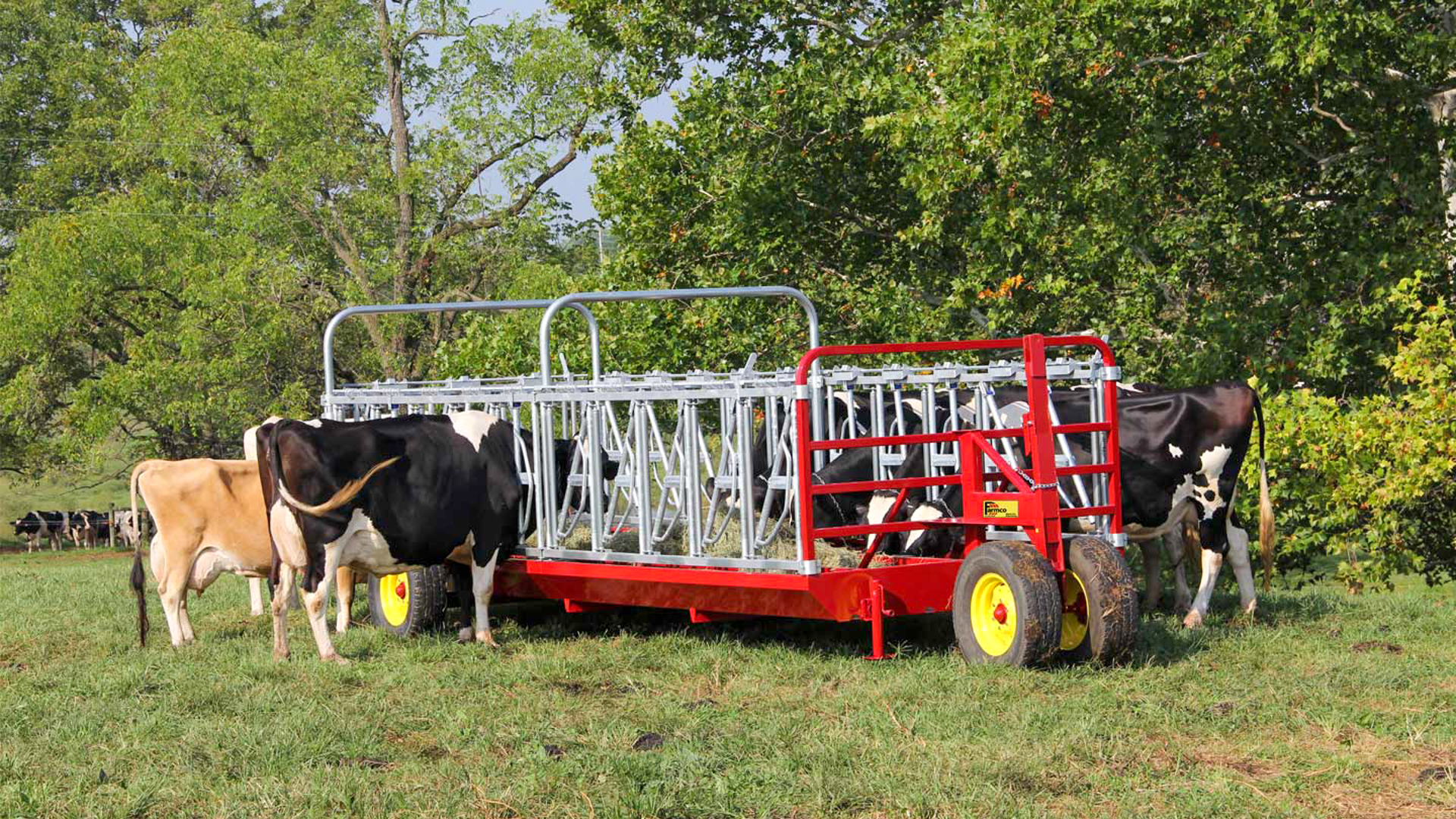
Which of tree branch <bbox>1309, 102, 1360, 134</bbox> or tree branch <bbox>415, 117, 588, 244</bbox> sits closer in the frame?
tree branch <bbox>1309, 102, 1360, 134</bbox>

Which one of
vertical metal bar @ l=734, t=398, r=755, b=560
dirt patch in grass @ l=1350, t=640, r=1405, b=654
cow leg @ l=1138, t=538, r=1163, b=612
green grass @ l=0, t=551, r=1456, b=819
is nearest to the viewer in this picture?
green grass @ l=0, t=551, r=1456, b=819

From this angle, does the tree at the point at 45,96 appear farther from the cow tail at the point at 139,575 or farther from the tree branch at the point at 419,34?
the cow tail at the point at 139,575

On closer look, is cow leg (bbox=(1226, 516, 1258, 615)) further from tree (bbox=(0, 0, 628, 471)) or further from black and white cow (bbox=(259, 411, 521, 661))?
tree (bbox=(0, 0, 628, 471))

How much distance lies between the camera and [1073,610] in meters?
8.49

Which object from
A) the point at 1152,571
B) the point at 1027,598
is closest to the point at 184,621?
the point at 1027,598

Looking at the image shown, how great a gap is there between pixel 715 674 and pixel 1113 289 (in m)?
9.99

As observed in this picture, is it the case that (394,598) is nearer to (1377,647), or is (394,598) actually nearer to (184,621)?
(184,621)

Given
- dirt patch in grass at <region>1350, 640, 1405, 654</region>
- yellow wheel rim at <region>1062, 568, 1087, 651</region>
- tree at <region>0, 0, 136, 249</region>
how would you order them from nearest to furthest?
yellow wheel rim at <region>1062, 568, 1087, 651</region>
dirt patch in grass at <region>1350, 640, 1405, 654</region>
tree at <region>0, 0, 136, 249</region>

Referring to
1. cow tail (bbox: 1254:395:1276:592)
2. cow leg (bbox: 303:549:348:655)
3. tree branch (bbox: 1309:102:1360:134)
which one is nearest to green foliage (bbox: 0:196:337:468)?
tree branch (bbox: 1309:102:1360:134)

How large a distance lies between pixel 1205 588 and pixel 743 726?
178 inches

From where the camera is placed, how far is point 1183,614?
35.7 ft

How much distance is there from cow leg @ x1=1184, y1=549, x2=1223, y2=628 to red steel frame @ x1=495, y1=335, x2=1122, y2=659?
1.58 metres

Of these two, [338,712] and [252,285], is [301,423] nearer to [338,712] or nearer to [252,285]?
[338,712]

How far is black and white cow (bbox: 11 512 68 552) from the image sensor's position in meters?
37.4
